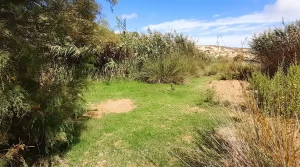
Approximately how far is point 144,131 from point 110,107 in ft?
5.28

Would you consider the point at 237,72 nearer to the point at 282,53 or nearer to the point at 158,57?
the point at 282,53

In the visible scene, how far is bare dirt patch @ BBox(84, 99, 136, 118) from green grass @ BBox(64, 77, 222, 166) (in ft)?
0.61

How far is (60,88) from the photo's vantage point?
3.87m

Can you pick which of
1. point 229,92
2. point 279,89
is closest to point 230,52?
point 229,92

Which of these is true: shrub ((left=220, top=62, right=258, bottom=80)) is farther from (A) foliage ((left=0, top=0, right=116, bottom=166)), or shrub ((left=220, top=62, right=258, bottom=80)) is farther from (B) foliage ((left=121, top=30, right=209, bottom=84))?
(A) foliage ((left=0, top=0, right=116, bottom=166))

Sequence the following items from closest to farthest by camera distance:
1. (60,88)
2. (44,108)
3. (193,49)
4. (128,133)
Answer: (44,108) < (60,88) < (128,133) < (193,49)

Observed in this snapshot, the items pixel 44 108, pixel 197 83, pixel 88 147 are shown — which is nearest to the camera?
pixel 44 108

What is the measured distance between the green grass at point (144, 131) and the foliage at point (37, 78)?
1.43 feet

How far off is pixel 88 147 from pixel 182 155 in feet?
4.74

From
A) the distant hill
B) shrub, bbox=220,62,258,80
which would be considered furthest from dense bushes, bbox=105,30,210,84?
the distant hill

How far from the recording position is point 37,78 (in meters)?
3.68

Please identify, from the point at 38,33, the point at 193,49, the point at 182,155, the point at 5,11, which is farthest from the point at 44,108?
the point at 193,49

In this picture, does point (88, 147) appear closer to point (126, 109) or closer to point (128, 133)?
point (128, 133)

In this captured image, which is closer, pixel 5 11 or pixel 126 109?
pixel 5 11
